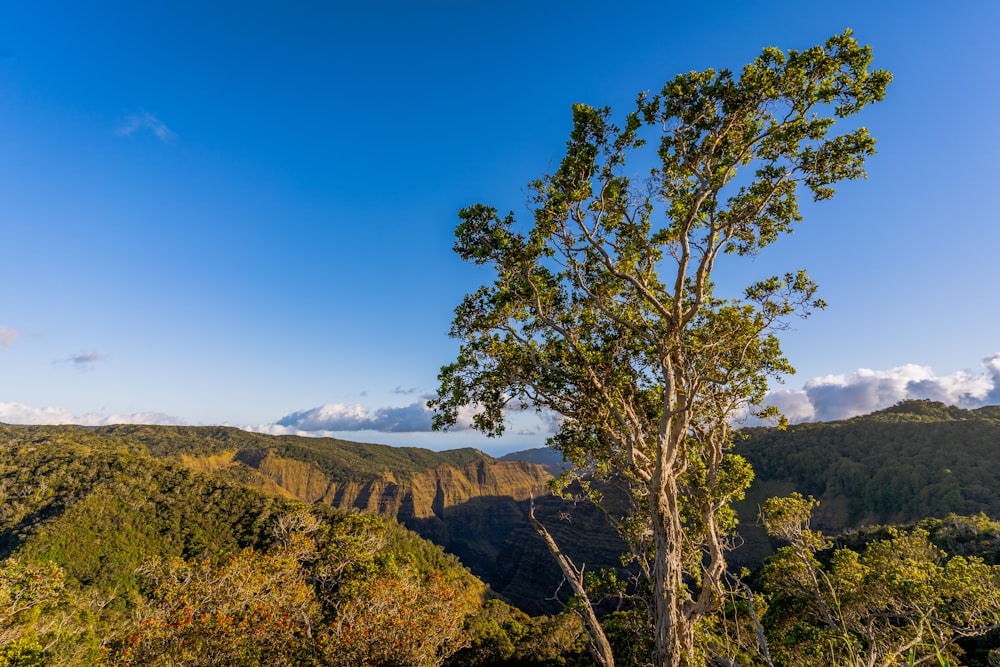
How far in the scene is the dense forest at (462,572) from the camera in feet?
48.1

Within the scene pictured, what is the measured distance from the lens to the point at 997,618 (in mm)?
12727

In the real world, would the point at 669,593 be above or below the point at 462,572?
above

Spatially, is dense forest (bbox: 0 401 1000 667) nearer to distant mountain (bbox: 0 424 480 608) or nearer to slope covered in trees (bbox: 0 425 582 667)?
slope covered in trees (bbox: 0 425 582 667)

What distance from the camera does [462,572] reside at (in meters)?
95.4

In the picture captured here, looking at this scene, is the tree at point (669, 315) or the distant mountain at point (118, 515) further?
the distant mountain at point (118, 515)

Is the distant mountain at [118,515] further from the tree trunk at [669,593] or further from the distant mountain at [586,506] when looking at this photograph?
the tree trunk at [669,593]

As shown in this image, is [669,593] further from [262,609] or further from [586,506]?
[586,506]

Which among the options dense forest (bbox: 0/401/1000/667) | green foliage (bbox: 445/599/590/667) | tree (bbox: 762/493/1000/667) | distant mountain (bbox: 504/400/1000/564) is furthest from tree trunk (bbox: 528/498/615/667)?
distant mountain (bbox: 504/400/1000/564)

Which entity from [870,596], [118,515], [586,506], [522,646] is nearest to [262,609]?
[870,596]

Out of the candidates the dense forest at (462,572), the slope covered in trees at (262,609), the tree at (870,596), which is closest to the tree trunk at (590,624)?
the dense forest at (462,572)

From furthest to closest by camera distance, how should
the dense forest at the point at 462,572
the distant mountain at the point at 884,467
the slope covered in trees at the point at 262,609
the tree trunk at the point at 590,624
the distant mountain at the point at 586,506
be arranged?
the distant mountain at the point at 884,467 < the distant mountain at the point at 586,506 < the slope covered in trees at the point at 262,609 < the dense forest at the point at 462,572 < the tree trunk at the point at 590,624

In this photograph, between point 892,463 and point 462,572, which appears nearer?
point 892,463

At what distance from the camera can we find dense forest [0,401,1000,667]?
14664 mm

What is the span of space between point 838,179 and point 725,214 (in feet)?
6.25
